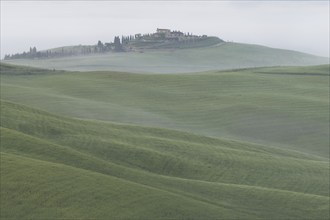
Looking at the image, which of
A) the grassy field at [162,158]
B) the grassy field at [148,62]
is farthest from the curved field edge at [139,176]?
the grassy field at [148,62]

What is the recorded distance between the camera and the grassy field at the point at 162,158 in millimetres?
28562

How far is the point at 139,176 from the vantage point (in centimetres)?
3353

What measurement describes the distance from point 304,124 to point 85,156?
3476cm

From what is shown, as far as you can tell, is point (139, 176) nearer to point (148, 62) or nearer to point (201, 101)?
point (201, 101)

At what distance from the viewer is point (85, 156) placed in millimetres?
35094

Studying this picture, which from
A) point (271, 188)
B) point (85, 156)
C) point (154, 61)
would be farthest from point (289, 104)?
point (154, 61)

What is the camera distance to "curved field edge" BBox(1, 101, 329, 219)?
28.2 metres

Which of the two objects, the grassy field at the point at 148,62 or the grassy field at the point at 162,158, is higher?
the grassy field at the point at 148,62

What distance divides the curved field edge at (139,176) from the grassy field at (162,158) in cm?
6

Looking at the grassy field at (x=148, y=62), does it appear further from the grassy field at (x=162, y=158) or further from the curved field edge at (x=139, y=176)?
the curved field edge at (x=139, y=176)

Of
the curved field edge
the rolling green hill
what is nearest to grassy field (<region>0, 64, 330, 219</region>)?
the curved field edge

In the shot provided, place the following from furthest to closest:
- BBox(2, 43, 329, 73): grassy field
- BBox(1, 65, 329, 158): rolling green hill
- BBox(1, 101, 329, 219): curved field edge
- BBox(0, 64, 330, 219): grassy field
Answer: BBox(2, 43, 329, 73): grassy field
BBox(1, 65, 329, 158): rolling green hill
BBox(0, 64, 330, 219): grassy field
BBox(1, 101, 329, 219): curved field edge

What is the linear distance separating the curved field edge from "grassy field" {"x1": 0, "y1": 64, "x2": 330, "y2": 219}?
0.06 metres

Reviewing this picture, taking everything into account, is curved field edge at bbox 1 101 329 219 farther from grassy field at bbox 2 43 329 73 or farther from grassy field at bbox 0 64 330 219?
grassy field at bbox 2 43 329 73
